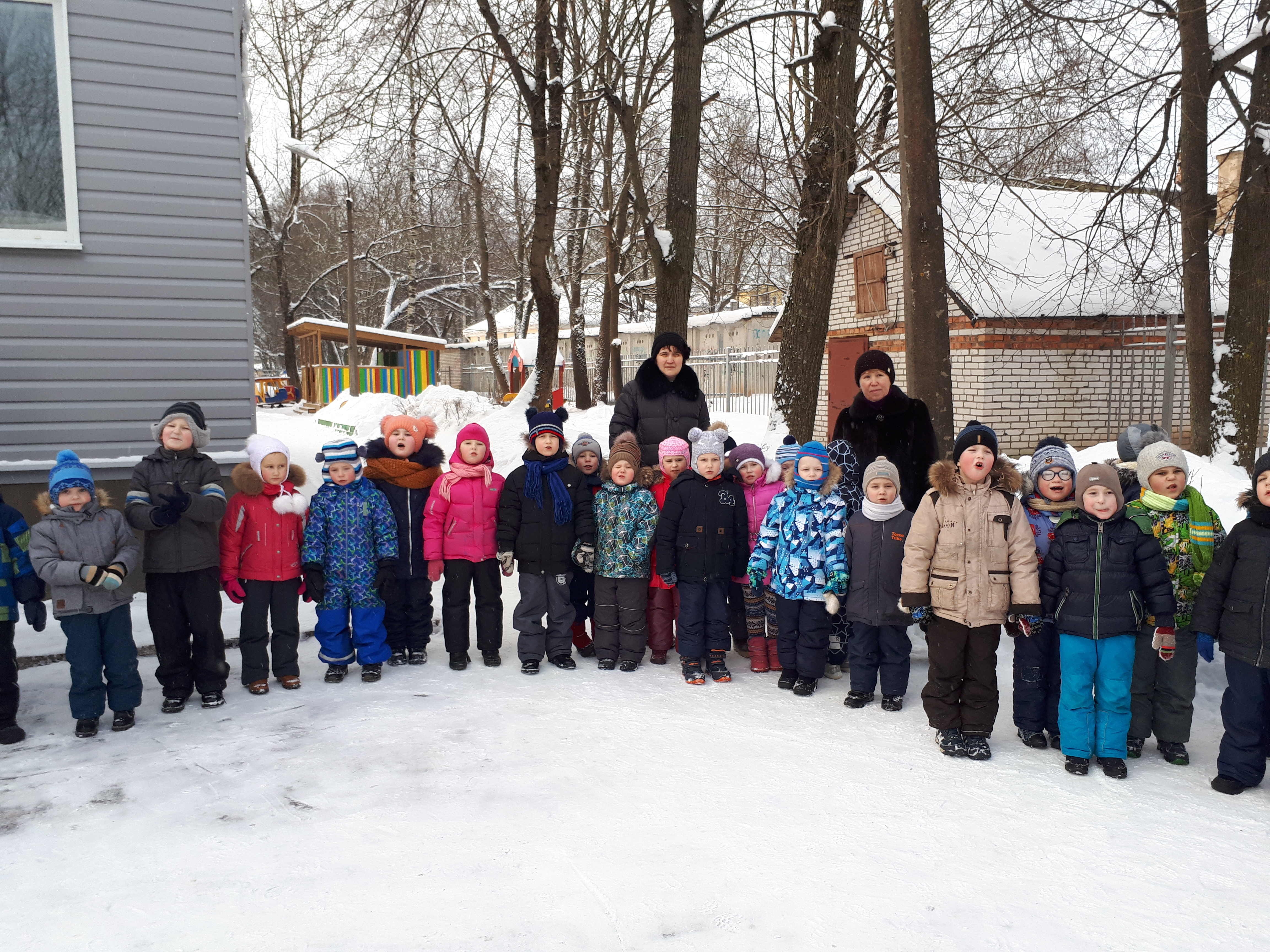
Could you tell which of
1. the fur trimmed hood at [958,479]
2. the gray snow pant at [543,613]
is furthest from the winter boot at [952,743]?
the gray snow pant at [543,613]

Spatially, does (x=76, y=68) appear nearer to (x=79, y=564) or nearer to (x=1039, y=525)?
(x=79, y=564)

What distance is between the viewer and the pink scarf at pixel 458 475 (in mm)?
5324

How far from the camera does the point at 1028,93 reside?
843 centimetres

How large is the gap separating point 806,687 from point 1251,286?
794 centimetres

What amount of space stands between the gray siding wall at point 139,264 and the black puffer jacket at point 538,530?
275 centimetres

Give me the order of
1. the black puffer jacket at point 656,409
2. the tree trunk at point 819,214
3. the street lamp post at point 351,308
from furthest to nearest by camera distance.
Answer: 1. the street lamp post at point 351,308
2. the tree trunk at point 819,214
3. the black puffer jacket at point 656,409

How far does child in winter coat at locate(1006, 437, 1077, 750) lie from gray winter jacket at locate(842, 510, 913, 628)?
0.59m

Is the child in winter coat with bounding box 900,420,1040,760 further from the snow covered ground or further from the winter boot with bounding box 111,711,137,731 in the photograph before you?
the winter boot with bounding box 111,711,137,731

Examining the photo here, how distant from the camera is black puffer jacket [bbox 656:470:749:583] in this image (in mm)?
5102

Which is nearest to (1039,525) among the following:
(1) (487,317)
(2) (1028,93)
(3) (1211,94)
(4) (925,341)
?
(4) (925,341)

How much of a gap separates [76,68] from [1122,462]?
7.31 metres

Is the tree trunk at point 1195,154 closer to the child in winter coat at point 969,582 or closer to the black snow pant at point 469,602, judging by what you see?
the child in winter coat at point 969,582

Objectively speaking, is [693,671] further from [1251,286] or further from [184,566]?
[1251,286]

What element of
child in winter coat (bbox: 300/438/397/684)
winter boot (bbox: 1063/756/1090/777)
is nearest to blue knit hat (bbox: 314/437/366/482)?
child in winter coat (bbox: 300/438/397/684)
